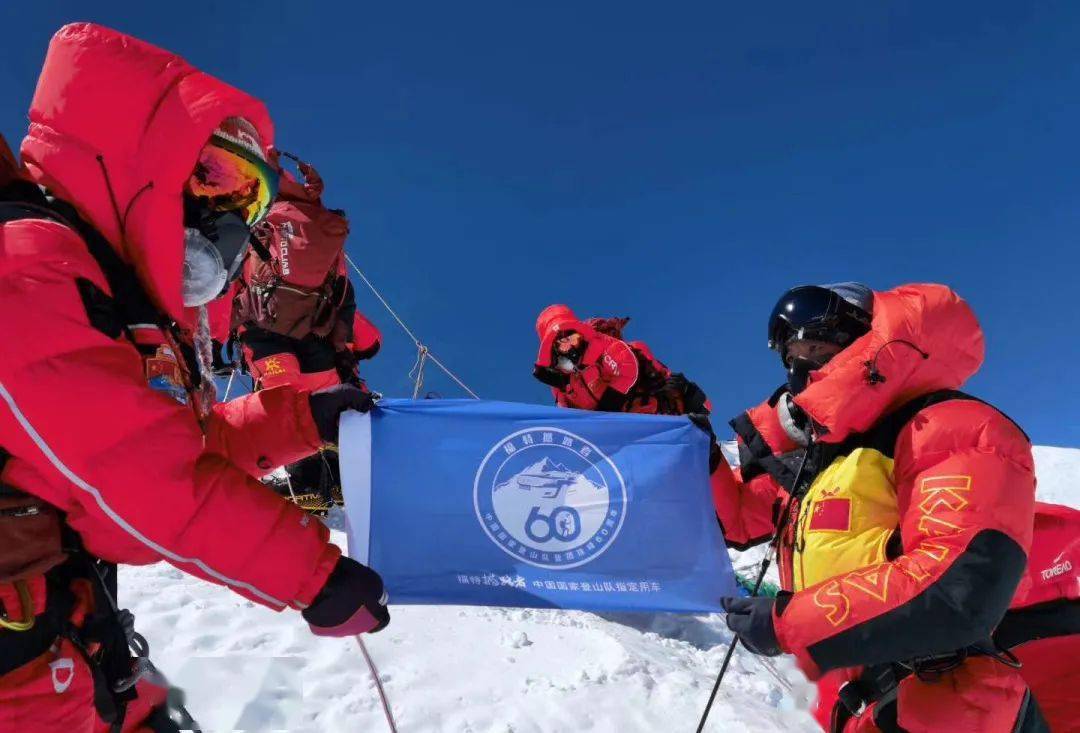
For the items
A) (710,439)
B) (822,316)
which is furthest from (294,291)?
(822,316)

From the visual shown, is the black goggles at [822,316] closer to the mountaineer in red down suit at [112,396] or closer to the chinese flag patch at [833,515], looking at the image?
the chinese flag patch at [833,515]

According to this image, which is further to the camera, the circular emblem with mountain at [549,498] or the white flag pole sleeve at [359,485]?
the circular emblem with mountain at [549,498]

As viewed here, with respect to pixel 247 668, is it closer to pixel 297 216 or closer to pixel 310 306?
pixel 310 306

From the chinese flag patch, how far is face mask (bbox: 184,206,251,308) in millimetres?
2607

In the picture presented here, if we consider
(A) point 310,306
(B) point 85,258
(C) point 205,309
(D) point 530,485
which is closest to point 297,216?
(A) point 310,306

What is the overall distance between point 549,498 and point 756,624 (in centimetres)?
164

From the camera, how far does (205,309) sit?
10.2 ft

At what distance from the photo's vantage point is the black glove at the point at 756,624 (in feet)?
7.83

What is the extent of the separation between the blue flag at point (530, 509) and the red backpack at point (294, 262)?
3679 millimetres

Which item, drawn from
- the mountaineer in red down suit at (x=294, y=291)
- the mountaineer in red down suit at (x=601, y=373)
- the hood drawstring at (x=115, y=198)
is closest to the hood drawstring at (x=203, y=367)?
the hood drawstring at (x=115, y=198)

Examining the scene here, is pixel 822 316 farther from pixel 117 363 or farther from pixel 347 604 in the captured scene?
pixel 117 363

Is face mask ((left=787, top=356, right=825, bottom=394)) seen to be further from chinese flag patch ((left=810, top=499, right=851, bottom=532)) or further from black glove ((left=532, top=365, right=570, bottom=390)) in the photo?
black glove ((left=532, top=365, right=570, bottom=390))

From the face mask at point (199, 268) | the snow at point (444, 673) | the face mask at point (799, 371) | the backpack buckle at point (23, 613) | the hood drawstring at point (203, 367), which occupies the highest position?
the face mask at point (799, 371)

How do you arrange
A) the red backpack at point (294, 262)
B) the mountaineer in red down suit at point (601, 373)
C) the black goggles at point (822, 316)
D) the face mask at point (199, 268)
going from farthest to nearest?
the mountaineer in red down suit at point (601, 373) → the red backpack at point (294, 262) → the black goggles at point (822, 316) → the face mask at point (199, 268)
